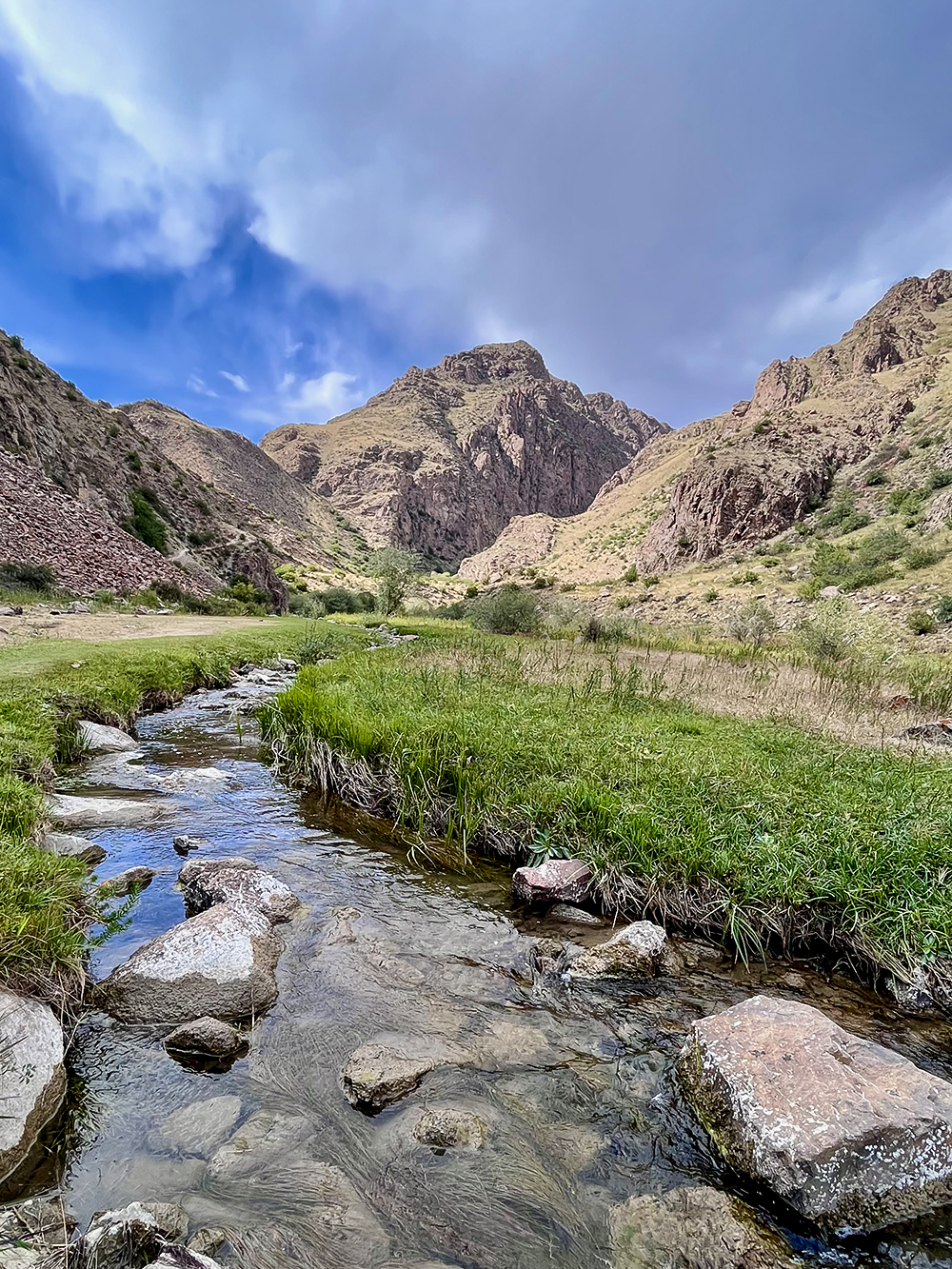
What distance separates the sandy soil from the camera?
1731cm

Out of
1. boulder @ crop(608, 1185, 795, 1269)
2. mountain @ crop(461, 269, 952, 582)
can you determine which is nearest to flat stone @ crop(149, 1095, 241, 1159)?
boulder @ crop(608, 1185, 795, 1269)

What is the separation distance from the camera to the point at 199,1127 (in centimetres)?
293

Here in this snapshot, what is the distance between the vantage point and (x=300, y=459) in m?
196

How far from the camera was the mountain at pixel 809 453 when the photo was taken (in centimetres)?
6494

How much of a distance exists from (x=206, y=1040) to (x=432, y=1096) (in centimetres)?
143

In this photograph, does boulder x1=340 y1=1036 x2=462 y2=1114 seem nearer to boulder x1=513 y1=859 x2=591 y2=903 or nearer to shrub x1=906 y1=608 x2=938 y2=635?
boulder x1=513 y1=859 x2=591 y2=903

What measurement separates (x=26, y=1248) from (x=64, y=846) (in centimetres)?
417

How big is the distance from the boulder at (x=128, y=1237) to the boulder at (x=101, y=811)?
4.97 meters

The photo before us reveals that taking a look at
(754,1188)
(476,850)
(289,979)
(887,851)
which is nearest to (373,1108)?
(289,979)

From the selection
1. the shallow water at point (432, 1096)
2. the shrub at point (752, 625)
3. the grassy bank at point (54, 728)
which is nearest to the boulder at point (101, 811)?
the grassy bank at point (54, 728)

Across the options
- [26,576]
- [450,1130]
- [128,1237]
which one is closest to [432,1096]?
[450,1130]

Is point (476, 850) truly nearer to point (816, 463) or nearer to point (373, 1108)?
point (373, 1108)

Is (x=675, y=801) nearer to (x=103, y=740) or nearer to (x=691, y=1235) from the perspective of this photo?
(x=691, y=1235)

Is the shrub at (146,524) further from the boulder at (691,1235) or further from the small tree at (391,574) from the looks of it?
the boulder at (691,1235)
